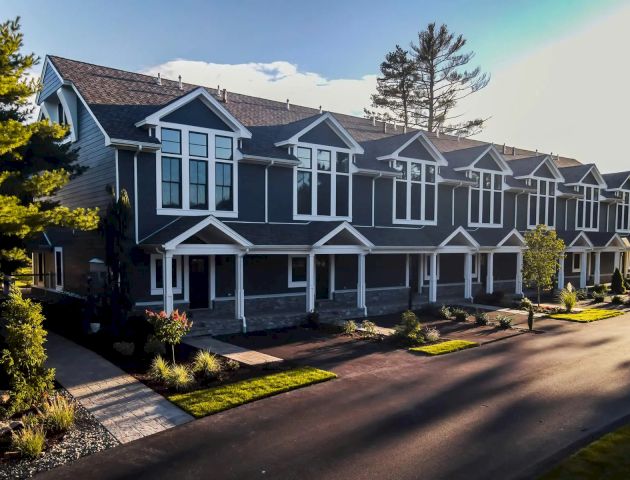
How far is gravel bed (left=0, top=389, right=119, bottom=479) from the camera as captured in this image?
746 centimetres

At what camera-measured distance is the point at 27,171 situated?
1639 centimetres

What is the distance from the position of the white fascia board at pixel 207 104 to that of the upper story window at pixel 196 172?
53 centimetres

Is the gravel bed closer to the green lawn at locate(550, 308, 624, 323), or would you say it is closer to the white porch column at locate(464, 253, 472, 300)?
the green lawn at locate(550, 308, 624, 323)

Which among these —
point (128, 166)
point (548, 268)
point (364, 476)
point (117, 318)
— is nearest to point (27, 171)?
point (128, 166)

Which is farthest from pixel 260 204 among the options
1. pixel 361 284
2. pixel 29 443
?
pixel 29 443

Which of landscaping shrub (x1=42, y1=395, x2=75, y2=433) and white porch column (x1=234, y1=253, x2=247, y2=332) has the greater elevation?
white porch column (x1=234, y1=253, x2=247, y2=332)

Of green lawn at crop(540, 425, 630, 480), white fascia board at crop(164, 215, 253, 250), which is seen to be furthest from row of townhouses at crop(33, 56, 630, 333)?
green lawn at crop(540, 425, 630, 480)

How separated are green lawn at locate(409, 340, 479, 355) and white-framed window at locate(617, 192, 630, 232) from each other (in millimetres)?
31863

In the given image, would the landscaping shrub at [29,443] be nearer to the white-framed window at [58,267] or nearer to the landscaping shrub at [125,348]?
the landscaping shrub at [125,348]

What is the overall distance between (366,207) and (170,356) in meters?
13.2

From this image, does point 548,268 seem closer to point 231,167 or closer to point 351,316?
point 351,316

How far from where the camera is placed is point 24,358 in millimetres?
9320

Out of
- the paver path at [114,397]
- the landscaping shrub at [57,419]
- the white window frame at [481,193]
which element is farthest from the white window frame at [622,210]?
the landscaping shrub at [57,419]

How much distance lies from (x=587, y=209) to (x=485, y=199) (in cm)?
1289
